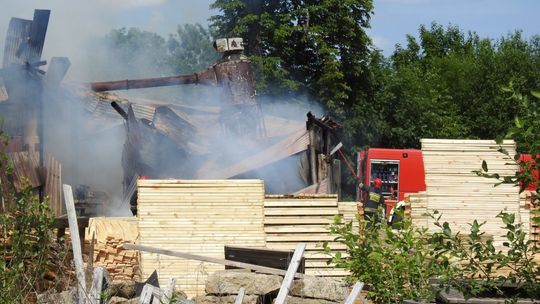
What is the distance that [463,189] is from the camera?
15.2 m

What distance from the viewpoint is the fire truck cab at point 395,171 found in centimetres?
2550

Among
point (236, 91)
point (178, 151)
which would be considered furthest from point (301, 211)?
point (178, 151)

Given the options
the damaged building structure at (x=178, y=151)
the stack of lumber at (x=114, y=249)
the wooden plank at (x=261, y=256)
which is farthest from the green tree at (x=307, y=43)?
the wooden plank at (x=261, y=256)

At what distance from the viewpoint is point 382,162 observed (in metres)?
26.1

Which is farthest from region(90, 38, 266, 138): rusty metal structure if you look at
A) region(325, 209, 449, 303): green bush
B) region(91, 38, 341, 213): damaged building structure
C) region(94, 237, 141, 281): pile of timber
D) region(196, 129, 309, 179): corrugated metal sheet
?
region(325, 209, 449, 303): green bush

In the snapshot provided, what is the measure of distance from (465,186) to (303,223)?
3054 mm

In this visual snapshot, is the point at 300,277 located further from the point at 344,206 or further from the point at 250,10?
the point at 250,10

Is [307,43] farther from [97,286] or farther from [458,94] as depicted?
[97,286]

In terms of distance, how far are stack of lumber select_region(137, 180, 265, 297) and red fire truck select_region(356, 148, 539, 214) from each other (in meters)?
11.7

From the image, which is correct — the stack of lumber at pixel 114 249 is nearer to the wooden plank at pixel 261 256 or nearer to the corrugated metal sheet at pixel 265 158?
the wooden plank at pixel 261 256

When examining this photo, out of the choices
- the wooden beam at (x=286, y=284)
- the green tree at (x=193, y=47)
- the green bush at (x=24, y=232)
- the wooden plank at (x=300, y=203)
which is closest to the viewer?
the green bush at (x=24, y=232)

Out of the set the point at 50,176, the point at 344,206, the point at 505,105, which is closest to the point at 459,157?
the point at 344,206

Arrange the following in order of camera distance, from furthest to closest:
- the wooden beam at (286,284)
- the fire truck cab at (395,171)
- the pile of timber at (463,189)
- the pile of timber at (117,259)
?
the fire truck cab at (395,171), the pile of timber at (463,189), the pile of timber at (117,259), the wooden beam at (286,284)

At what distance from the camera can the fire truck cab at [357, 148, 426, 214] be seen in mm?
25500
